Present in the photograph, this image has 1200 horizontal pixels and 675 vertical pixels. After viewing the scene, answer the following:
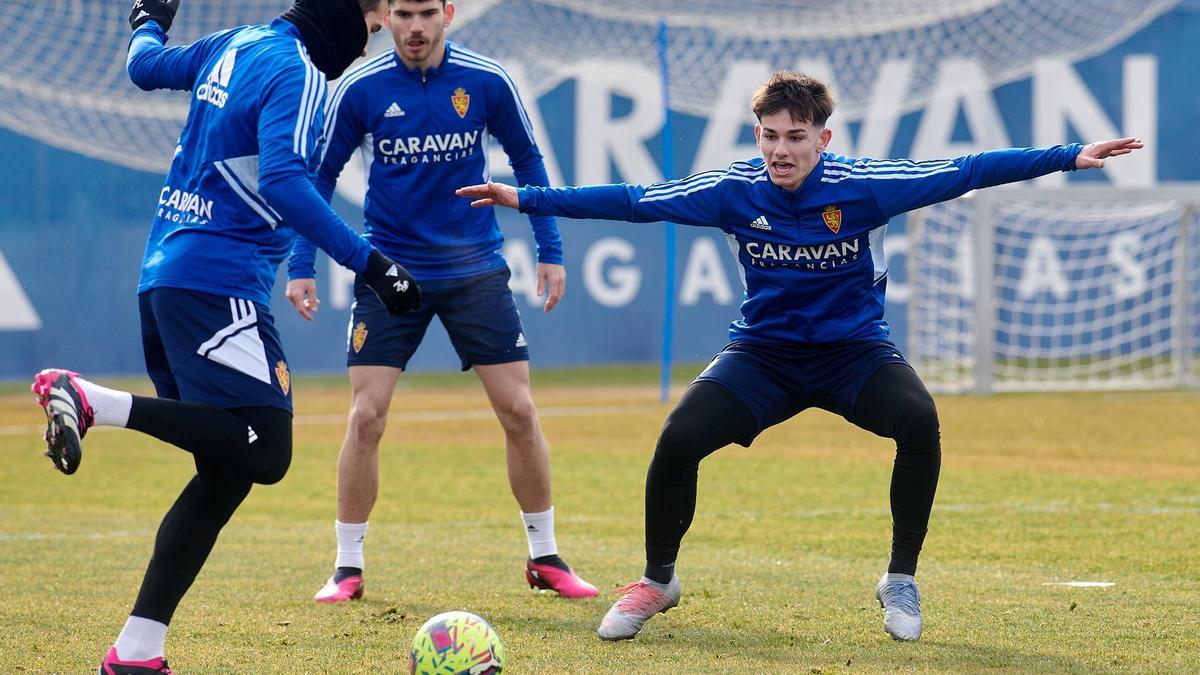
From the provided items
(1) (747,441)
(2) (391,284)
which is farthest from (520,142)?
(2) (391,284)

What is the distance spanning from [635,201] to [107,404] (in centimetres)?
182

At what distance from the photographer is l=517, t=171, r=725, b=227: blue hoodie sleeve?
16.2 feet

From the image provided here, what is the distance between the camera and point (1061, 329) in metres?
20.7

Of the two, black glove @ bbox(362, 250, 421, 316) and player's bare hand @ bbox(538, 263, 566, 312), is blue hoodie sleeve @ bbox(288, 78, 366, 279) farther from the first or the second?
black glove @ bbox(362, 250, 421, 316)

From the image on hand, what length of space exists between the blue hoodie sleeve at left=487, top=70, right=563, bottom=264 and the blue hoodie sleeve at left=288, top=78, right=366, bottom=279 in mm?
531

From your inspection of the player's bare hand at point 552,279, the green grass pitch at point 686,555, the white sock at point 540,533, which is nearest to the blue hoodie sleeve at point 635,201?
the player's bare hand at point 552,279

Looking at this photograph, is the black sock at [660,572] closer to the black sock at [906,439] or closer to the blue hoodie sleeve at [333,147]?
the black sock at [906,439]

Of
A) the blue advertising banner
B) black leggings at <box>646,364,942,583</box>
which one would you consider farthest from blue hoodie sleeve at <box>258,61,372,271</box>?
the blue advertising banner

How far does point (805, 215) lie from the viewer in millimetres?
5043

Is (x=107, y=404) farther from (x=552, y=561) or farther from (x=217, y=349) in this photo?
(x=552, y=561)

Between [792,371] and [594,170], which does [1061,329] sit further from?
[792,371]

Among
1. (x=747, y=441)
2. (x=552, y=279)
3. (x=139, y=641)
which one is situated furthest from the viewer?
(x=552, y=279)

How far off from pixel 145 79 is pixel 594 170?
16401mm

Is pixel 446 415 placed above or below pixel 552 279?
below
